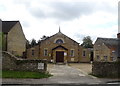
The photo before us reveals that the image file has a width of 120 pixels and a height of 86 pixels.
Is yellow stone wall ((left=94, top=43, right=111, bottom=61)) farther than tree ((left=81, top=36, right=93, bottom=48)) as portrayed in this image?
No

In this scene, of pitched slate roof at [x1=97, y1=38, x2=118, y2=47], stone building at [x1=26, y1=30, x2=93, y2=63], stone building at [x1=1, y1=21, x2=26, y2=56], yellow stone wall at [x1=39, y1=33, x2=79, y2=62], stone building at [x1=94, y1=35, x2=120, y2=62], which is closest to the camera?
stone building at [x1=1, y1=21, x2=26, y2=56]

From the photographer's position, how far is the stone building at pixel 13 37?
4101 centimetres

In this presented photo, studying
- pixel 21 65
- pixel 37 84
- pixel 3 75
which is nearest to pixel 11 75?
pixel 3 75

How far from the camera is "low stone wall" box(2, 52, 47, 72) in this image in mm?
19609

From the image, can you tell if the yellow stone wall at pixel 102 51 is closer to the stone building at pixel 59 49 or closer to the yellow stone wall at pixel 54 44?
the stone building at pixel 59 49

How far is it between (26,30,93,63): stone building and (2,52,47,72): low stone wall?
86.7 feet

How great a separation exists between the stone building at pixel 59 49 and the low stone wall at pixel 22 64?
26.4 m

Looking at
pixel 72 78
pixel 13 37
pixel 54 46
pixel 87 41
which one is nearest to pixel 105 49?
pixel 54 46

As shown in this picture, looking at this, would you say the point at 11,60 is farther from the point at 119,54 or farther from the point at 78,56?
the point at 78,56

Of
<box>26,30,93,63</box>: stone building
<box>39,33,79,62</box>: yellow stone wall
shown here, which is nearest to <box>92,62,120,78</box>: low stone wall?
<box>26,30,93,63</box>: stone building

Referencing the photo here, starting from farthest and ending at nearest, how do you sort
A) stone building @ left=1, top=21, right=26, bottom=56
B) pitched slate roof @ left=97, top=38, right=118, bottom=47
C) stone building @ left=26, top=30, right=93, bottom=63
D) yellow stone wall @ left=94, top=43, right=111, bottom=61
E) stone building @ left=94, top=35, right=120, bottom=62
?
pitched slate roof @ left=97, top=38, right=118, bottom=47
yellow stone wall @ left=94, top=43, right=111, bottom=61
stone building @ left=94, top=35, right=120, bottom=62
stone building @ left=26, top=30, right=93, bottom=63
stone building @ left=1, top=21, right=26, bottom=56

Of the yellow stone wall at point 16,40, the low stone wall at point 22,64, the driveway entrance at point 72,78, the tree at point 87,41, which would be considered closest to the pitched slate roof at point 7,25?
the yellow stone wall at point 16,40

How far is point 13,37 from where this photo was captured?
4300 cm

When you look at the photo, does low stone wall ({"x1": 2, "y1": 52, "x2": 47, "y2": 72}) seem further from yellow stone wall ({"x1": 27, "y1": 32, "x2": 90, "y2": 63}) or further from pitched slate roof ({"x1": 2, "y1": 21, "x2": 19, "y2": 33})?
yellow stone wall ({"x1": 27, "y1": 32, "x2": 90, "y2": 63})
